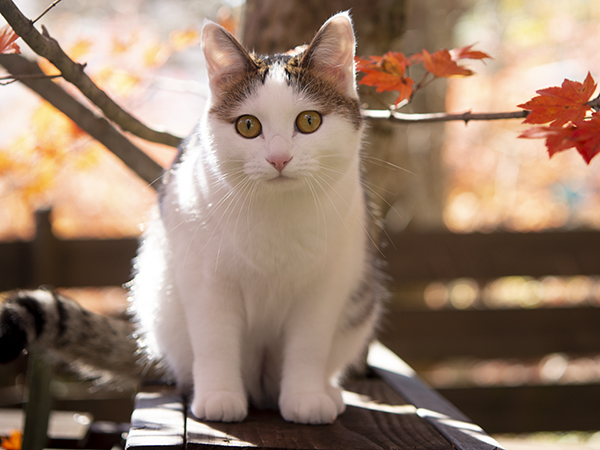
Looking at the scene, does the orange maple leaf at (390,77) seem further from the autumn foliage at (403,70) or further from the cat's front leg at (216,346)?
the cat's front leg at (216,346)

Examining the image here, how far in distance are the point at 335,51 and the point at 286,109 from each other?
24cm

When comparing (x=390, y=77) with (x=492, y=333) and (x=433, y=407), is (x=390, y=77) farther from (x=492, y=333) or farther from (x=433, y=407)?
(x=492, y=333)

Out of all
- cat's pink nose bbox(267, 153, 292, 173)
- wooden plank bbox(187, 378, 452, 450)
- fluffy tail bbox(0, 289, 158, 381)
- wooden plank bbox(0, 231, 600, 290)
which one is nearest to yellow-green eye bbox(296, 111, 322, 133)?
cat's pink nose bbox(267, 153, 292, 173)

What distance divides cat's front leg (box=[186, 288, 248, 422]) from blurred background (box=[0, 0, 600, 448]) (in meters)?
0.65

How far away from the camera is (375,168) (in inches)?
83.8

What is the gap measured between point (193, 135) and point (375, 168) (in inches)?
35.2

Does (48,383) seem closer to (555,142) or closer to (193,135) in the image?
(193,135)

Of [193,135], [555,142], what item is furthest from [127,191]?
[555,142]

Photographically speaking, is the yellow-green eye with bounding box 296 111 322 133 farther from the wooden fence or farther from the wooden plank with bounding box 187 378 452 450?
the wooden fence

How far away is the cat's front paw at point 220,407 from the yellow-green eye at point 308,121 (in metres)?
0.68

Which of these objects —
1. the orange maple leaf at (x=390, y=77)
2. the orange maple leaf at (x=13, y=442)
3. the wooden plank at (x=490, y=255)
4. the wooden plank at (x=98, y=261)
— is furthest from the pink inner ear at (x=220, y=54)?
the wooden plank at (x=490, y=255)

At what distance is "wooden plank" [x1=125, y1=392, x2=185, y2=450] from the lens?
104cm

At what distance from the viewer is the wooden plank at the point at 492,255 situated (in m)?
3.01

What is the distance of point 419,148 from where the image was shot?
4.13 metres
